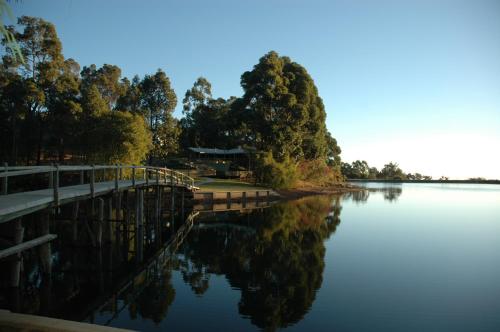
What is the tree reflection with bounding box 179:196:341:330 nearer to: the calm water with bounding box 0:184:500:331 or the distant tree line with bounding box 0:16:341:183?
the calm water with bounding box 0:184:500:331

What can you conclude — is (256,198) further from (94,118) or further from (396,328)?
(396,328)

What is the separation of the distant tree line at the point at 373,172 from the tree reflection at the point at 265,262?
361 ft

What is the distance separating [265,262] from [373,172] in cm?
13716

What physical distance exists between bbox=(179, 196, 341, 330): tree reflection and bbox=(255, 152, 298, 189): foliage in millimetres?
18745

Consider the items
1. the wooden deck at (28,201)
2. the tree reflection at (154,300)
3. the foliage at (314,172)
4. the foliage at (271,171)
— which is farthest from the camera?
the foliage at (314,172)

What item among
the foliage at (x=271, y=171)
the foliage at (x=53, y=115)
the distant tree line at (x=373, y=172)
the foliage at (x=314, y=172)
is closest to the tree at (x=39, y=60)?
the foliage at (x=53, y=115)

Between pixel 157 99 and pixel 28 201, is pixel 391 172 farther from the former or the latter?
pixel 28 201

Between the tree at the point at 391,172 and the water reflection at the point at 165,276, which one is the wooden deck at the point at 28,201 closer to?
the water reflection at the point at 165,276

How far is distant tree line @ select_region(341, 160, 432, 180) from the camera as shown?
132 meters

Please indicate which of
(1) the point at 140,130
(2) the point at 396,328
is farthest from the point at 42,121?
(2) the point at 396,328

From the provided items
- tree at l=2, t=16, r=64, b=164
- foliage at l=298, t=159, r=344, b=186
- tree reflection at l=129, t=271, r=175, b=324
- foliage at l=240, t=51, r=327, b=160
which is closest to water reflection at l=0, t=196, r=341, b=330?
tree reflection at l=129, t=271, r=175, b=324

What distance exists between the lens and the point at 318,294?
33.7ft

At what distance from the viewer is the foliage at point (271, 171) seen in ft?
141

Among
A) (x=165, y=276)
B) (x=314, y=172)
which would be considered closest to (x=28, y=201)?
(x=165, y=276)
